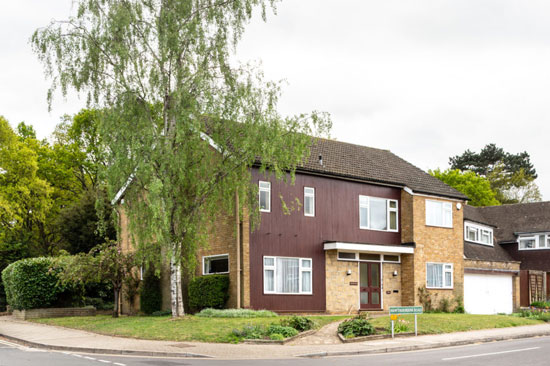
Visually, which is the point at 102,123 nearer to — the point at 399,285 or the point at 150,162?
the point at 150,162

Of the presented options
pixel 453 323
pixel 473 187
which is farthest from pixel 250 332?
pixel 473 187

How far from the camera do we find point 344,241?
92.3ft

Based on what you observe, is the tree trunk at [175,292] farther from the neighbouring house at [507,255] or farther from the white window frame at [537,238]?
the white window frame at [537,238]

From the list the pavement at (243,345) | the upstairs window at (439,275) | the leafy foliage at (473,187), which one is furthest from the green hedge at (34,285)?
the leafy foliage at (473,187)

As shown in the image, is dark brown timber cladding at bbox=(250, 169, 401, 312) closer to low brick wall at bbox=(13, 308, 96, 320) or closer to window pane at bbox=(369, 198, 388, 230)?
window pane at bbox=(369, 198, 388, 230)

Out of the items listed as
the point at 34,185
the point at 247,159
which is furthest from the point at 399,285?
the point at 34,185

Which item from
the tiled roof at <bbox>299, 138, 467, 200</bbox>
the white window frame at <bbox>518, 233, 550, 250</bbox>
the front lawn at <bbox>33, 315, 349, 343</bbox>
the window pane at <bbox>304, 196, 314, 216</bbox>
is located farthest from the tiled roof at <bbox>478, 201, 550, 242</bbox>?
the front lawn at <bbox>33, 315, 349, 343</bbox>

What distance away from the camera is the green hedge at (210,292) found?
2475cm

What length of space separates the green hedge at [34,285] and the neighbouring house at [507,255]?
20.0 meters

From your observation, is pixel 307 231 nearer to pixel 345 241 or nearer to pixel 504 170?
pixel 345 241

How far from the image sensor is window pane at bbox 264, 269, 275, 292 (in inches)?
1005

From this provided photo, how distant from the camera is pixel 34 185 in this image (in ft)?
134

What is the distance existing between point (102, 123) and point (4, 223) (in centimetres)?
2531

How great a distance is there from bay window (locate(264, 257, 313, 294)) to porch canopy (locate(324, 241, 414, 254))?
119 cm
